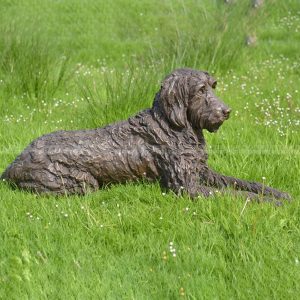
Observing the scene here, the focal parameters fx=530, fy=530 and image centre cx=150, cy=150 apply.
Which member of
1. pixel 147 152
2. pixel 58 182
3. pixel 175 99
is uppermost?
pixel 175 99

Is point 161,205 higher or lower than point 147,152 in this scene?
lower

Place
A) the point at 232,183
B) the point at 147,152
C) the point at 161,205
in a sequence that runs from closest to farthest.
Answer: the point at 161,205
the point at 147,152
the point at 232,183

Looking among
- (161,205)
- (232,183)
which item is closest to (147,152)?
(161,205)

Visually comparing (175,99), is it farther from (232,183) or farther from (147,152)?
(232,183)

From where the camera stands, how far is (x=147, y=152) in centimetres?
501

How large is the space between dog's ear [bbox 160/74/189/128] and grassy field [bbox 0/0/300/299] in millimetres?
675

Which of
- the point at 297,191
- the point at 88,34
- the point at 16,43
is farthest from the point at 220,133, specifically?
the point at 88,34

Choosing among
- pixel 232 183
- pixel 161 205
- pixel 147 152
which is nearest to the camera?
pixel 161 205

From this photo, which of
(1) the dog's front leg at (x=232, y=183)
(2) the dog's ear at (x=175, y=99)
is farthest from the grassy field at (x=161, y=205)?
(2) the dog's ear at (x=175, y=99)

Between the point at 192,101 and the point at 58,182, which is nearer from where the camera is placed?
the point at 192,101

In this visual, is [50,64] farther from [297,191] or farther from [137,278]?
[137,278]

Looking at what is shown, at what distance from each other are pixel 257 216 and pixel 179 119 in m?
1.14

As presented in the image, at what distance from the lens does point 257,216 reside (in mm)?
4402

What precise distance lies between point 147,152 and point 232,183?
34.9 inches
